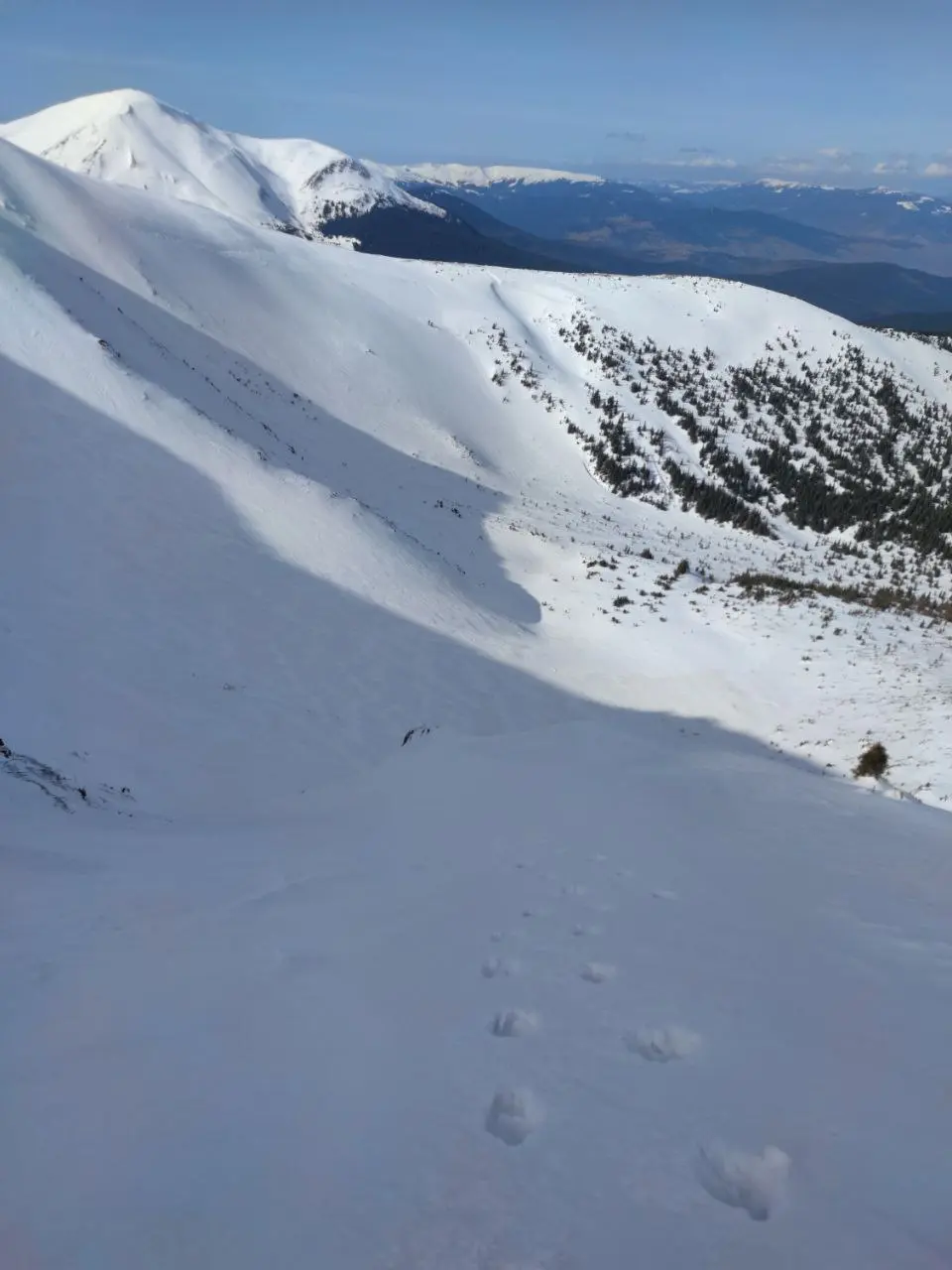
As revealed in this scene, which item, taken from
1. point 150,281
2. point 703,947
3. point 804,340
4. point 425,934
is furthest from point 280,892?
point 804,340

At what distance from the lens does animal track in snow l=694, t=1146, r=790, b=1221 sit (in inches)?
112

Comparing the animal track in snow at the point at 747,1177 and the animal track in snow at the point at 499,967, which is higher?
the animal track in snow at the point at 747,1177

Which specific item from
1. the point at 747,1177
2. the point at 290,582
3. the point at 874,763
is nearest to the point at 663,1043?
the point at 747,1177

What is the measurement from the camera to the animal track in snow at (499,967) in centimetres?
484

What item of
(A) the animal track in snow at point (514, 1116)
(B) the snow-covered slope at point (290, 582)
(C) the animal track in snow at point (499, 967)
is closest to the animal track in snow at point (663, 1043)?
(A) the animal track in snow at point (514, 1116)

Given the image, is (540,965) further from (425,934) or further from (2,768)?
(2,768)

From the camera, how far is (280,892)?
6559 mm

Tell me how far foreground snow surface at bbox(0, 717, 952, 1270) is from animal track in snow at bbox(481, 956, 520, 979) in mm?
18

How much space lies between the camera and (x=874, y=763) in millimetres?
14125

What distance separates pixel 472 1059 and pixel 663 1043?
108 cm

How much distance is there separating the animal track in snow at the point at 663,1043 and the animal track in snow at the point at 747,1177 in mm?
765

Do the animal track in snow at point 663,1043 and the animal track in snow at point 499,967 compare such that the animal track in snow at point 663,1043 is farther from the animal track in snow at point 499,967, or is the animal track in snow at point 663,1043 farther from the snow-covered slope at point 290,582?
the snow-covered slope at point 290,582

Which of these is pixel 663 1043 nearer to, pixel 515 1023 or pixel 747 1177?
pixel 515 1023

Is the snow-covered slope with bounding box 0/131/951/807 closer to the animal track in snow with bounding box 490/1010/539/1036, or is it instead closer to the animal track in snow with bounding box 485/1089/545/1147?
the animal track in snow with bounding box 490/1010/539/1036
